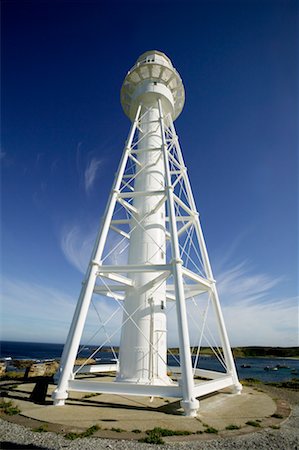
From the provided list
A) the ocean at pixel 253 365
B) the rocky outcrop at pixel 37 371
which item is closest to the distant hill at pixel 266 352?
the ocean at pixel 253 365

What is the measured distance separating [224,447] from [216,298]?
23.1 ft

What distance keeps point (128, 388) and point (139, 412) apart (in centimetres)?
79

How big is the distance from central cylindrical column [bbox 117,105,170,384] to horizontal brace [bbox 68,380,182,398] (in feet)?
8.79

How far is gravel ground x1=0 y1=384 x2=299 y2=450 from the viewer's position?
5.79 m

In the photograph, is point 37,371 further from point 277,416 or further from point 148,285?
point 277,416

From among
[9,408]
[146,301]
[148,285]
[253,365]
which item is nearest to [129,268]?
[148,285]

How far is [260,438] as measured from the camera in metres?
6.57

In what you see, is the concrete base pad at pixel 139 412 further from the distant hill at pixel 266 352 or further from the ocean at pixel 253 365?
the distant hill at pixel 266 352

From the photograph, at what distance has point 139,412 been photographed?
827 centimetres

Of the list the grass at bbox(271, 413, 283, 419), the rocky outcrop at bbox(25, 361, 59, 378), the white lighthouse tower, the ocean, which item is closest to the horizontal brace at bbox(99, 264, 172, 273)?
the white lighthouse tower

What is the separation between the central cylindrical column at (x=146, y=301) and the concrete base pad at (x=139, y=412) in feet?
4.17

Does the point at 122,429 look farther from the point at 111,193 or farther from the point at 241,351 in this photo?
the point at 241,351

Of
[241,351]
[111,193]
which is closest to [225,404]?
[111,193]

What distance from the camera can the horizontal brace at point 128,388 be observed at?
26.6ft
